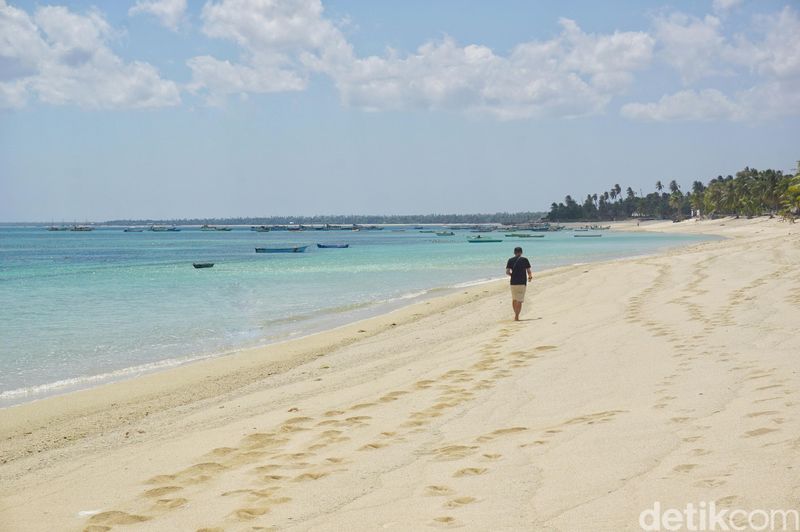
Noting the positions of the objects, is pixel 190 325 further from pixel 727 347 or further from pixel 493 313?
pixel 727 347

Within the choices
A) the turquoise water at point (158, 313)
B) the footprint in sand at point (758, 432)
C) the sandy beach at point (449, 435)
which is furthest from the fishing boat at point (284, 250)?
the footprint in sand at point (758, 432)

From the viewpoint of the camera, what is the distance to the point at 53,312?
28.7m

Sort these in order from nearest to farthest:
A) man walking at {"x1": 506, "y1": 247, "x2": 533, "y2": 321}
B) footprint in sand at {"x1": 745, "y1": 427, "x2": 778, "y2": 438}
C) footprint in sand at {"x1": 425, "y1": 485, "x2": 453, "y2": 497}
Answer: footprint in sand at {"x1": 425, "y1": 485, "x2": 453, "y2": 497}
footprint in sand at {"x1": 745, "y1": 427, "x2": 778, "y2": 438}
man walking at {"x1": 506, "y1": 247, "x2": 533, "y2": 321}

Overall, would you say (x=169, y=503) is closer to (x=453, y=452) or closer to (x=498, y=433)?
(x=453, y=452)

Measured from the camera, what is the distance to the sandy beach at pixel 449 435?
5.09 meters

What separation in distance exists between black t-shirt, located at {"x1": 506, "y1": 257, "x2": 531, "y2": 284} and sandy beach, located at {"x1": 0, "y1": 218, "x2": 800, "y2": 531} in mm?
2737

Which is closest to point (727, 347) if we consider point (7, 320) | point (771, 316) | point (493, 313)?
point (771, 316)

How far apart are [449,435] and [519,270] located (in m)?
11.3

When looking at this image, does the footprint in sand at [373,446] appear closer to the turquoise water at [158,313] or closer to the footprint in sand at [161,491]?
the footprint in sand at [161,491]

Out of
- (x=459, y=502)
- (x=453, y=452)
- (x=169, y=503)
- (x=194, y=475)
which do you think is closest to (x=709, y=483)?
(x=459, y=502)

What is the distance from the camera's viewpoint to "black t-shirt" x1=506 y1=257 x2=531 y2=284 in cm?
1788

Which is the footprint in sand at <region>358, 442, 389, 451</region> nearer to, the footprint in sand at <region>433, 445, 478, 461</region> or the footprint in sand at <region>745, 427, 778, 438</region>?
the footprint in sand at <region>433, 445, 478, 461</region>

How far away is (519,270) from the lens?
18.1 metres

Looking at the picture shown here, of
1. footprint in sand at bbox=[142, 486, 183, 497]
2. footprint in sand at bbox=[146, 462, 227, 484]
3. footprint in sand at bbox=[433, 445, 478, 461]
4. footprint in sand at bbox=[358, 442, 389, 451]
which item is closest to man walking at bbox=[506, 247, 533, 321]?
footprint in sand at bbox=[358, 442, 389, 451]
